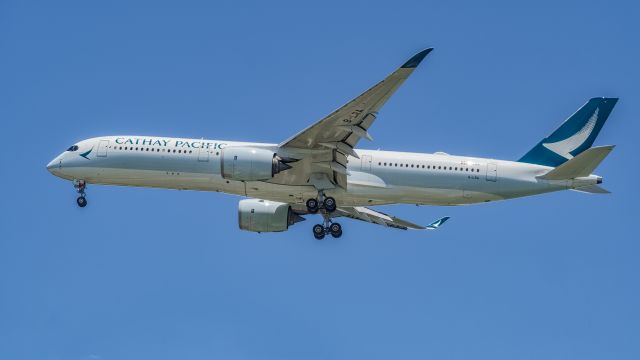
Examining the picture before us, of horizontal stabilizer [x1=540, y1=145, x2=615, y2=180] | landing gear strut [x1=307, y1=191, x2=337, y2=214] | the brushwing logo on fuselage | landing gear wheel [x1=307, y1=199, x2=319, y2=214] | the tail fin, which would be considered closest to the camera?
horizontal stabilizer [x1=540, y1=145, x2=615, y2=180]

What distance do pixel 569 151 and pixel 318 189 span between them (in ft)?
39.9

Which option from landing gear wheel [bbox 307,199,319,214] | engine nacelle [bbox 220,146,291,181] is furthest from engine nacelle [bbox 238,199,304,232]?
engine nacelle [bbox 220,146,291,181]

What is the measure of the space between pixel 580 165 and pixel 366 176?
9.65 metres

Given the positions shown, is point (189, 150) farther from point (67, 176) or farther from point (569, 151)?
point (569, 151)

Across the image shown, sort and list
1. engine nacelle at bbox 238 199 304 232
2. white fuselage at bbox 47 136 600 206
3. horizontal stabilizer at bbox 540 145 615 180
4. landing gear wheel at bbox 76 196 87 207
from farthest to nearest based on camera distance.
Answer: engine nacelle at bbox 238 199 304 232 < landing gear wheel at bbox 76 196 87 207 < white fuselage at bbox 47 136 600 206 < horizontal stabilizer at bbox 540 145 615 180

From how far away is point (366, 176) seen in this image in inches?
1906

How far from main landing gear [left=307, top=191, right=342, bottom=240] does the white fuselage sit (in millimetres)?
365

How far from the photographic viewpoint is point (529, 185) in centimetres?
4775

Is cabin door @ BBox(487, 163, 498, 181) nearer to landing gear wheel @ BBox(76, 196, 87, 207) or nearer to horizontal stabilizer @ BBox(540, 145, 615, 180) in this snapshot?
Answer: horizontal stabilizer @ BBox(540, 145, 615, 180)

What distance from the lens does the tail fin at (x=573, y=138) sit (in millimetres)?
49438

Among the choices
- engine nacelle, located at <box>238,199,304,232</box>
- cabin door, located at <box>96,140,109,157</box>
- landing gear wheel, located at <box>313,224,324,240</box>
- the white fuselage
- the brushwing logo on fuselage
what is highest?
the brushwing logo on fuselage

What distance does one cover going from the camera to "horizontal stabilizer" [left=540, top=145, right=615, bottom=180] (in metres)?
43.9

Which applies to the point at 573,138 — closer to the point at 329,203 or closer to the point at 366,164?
the point at 366,164

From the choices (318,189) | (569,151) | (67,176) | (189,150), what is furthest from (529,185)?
(67,176)
